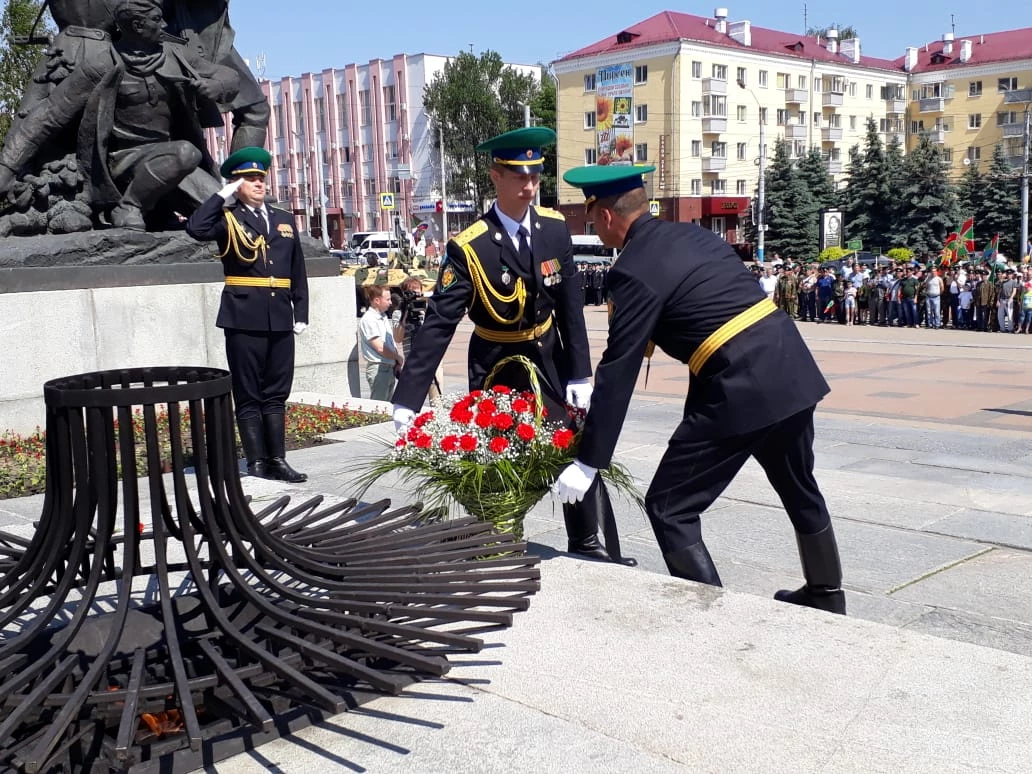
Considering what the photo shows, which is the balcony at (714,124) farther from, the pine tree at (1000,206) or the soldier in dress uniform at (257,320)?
the soldier in dress uniform at (257,320)

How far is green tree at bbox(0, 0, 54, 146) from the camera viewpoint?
1894 centimetres

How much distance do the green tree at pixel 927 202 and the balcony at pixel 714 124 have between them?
66.4 feet

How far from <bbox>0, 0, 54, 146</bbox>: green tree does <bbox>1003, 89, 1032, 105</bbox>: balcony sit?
62.0 metres

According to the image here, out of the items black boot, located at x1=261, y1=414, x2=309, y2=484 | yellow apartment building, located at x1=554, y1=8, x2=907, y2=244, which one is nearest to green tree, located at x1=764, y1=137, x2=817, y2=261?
yellow apartment building, located at x1=554, y1=8, x2=907, y2=244

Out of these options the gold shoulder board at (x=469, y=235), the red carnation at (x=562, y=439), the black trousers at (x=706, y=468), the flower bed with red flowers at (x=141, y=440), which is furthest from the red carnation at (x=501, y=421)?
the flower bed with red flowers at (x=141, y=440)

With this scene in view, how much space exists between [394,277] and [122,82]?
541 centimetres

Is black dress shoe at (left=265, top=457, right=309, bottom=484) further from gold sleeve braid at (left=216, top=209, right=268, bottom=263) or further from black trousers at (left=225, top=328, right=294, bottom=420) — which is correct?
gold sleeve braid at (left=216, top=209, right=268, bottom=263)

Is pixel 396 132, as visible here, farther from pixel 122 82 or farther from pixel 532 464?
pixel 532 464

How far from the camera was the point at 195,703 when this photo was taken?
2.62 meters

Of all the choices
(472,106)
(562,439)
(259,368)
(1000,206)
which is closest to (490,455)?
(562,439)

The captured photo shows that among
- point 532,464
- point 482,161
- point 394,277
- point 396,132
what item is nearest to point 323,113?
point 396,132

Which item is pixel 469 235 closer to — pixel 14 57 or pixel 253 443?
pixel 253 443

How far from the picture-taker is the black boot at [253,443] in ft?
21.1

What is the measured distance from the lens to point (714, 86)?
62.7m
